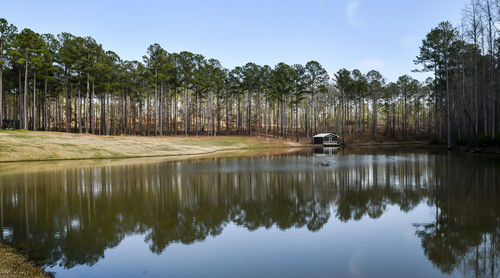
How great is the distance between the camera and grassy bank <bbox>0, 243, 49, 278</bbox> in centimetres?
512

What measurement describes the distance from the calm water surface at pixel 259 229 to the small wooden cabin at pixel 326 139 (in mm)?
53313

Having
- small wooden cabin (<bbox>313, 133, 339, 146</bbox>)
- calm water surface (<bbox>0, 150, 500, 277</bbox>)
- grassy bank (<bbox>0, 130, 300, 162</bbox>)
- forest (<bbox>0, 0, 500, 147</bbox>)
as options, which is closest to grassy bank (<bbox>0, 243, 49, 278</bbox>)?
calm water surface (<bbox>0, 150, 500, 277</bbox>)

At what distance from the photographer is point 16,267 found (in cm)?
549

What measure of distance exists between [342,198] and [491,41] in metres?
36.3

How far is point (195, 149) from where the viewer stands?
45312mm

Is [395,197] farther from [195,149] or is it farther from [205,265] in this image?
[195,149]

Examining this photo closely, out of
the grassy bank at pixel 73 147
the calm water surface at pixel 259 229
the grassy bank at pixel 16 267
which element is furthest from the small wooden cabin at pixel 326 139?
the grassy bank at pixel 16 267

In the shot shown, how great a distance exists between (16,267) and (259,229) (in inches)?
223

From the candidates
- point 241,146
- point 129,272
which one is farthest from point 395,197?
point 241,146

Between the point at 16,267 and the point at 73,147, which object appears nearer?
the point at 16,267

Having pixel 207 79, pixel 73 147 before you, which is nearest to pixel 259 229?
pixel 73 147

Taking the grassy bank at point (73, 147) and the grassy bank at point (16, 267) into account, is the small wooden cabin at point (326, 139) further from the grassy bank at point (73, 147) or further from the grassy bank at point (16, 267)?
the grassy bank at point (16, 267)

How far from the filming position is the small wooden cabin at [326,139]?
221 feet

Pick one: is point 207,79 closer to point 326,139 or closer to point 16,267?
point 326,139
